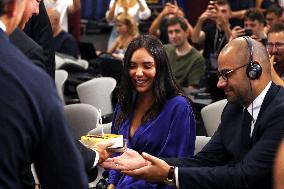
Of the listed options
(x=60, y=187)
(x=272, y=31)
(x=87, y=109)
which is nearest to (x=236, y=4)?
(x=272, y=31)

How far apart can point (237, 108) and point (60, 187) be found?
145 centimetres

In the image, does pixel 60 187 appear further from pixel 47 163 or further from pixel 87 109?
pixel 87 109

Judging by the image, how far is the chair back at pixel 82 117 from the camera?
15.0ft

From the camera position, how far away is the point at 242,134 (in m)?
2.99

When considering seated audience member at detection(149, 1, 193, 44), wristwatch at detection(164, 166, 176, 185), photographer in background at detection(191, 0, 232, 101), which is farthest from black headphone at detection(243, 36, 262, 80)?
seated audience member at detection(149, 1, 193, 44)

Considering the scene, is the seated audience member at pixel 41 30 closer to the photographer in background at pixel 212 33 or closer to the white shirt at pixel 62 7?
the photographer in background at pixel 212 33

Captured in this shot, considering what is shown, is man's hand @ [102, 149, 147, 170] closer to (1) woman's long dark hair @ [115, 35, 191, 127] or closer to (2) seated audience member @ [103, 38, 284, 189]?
(2) seated audience member @ [103, 38, 284, 189]

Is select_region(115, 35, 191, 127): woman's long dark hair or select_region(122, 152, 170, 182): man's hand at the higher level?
select_region(115, 35, 191, 127): woman's long dark hair

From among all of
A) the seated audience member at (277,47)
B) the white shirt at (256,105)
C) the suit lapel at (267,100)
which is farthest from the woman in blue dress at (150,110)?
the seated audience member at (277,47)

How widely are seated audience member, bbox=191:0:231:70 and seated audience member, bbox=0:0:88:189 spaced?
18.8ft

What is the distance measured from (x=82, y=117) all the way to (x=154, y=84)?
1005 mm

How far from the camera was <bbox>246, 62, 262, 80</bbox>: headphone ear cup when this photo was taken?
289cm

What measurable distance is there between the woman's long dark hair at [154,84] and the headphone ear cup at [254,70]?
85 centimetres

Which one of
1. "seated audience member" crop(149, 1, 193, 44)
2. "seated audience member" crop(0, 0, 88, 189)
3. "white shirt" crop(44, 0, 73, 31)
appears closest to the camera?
"seated audience member" crop(0, 0, 88, 189)
